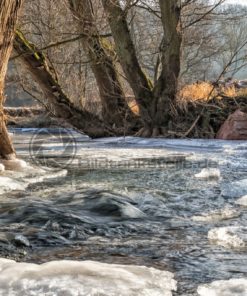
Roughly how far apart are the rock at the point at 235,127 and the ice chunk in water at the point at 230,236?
7.10 meters

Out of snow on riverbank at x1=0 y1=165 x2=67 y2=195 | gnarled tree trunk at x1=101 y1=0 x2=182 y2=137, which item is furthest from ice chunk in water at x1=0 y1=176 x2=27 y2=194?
gnarled tree trunk at x1=101 y1=0 x2=182 y2=137

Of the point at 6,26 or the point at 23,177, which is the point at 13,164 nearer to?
the point at 23,177

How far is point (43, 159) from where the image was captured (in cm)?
702

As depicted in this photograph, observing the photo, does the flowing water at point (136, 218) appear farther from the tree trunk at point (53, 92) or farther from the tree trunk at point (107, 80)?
the tree trunk at point (107, 80)

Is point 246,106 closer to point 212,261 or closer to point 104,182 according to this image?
point 104,182

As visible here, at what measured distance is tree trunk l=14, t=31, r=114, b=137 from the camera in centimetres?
941

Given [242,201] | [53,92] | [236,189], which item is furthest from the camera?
[53,92]

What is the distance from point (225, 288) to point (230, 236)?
0.77 meters

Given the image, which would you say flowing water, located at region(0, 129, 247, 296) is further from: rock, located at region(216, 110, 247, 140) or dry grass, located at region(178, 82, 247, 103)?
dry grass, located at region(178, 82, 247, 103)

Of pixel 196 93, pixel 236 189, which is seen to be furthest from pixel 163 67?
pixel 236 189

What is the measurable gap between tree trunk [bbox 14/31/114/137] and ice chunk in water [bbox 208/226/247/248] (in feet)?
24.5

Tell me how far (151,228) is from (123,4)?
7.67m

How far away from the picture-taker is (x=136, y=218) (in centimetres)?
297

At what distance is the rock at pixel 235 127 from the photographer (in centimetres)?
949
